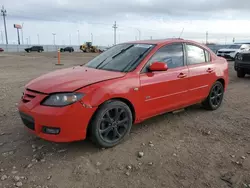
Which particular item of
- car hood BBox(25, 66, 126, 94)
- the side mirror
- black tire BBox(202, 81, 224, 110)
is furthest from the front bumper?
black tire BBox(202, 81, 224, 110)

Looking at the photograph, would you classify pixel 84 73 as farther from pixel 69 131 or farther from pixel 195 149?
pixel 195 149

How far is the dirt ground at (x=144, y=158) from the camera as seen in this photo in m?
2.72

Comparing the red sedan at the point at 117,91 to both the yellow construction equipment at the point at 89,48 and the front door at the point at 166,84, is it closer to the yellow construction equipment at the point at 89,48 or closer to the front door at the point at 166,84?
the front door at the point at 166,84

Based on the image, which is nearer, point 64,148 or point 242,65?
point 64,148

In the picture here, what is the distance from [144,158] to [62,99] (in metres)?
1.35

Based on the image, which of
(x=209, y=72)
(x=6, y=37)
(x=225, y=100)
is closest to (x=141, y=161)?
(x=209, y=72)

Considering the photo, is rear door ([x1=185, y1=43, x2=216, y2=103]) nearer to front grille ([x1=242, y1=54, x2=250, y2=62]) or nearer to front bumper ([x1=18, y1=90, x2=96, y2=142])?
front bumper ([x1=18, y1=90, x2=96, y2=142])

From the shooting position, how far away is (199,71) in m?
4.70

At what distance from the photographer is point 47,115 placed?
9.84 feet

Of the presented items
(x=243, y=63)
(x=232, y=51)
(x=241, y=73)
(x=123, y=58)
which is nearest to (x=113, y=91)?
(x=123, y=58)

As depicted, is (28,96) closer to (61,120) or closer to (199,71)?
(61,120)

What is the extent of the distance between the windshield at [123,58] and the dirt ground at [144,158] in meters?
1.16

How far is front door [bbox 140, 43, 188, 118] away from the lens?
3.81 m

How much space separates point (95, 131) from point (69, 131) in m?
0.36
